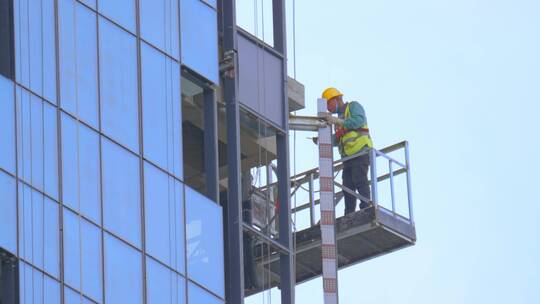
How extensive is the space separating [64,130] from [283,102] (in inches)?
329

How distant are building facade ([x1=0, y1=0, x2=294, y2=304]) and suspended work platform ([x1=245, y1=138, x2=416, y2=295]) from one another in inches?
26.7

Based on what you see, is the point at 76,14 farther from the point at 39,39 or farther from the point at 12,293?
the point at 12,293

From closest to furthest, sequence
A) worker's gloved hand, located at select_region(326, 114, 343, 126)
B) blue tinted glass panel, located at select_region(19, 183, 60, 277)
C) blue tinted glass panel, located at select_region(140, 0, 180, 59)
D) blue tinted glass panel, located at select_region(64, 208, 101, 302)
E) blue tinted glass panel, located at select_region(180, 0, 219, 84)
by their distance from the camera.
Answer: blue tinted glass panel, located at select_region(19, 183, 60, 277)
blue tinted glass panel, located at select_region(64, 208, 101, 302)
blue tinted glass panel, located at select_region(140, 0, 180, 59)
blue tinted glass panel, located at select_region(180, 0, 219, 84)
worker's gloved hand, located at select_region(326, 114, 343, 126)

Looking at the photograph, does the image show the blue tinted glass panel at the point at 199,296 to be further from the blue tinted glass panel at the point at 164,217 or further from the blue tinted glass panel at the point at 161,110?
the blue tinted glass panel at the point at 161,110

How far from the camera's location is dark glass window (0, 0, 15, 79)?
4547 cm

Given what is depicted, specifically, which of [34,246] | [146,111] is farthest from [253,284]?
[34,246]

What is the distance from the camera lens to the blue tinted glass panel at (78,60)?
4684 cm

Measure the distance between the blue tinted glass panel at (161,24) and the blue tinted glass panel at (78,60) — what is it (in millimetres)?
1892

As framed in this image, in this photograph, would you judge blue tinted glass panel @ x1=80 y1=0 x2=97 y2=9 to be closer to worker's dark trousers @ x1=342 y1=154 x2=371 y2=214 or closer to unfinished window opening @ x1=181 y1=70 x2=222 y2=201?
unfinished window opening @ x1=181 y1=70 x2=222 y2=201

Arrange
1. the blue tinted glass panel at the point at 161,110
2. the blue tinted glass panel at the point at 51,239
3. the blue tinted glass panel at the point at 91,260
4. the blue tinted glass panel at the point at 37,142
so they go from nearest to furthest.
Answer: the blue tinted glass panel at the point at 51,239 < the blue tinted glass panel at the point at 37,142 < the blue tinted glass panel at the point at 91,260 < the blue tinted glass panel at the point at 161,110

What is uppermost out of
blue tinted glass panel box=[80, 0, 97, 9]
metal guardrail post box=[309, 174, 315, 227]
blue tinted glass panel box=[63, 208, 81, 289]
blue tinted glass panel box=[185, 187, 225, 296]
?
blue tinted glass panel box=[80, 0, 97, 9]

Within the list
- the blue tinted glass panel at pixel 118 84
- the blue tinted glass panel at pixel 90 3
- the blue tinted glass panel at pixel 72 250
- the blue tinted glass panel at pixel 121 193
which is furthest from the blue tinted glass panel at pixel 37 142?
the blue tinted glass panel at pixel 90 3

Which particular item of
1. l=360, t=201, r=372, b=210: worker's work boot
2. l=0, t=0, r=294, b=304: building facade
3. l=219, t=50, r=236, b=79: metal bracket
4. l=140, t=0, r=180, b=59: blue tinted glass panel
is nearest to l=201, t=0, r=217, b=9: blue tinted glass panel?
Result: l=0, t=0, r=294, b=304: building facade

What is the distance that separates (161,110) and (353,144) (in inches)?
241
